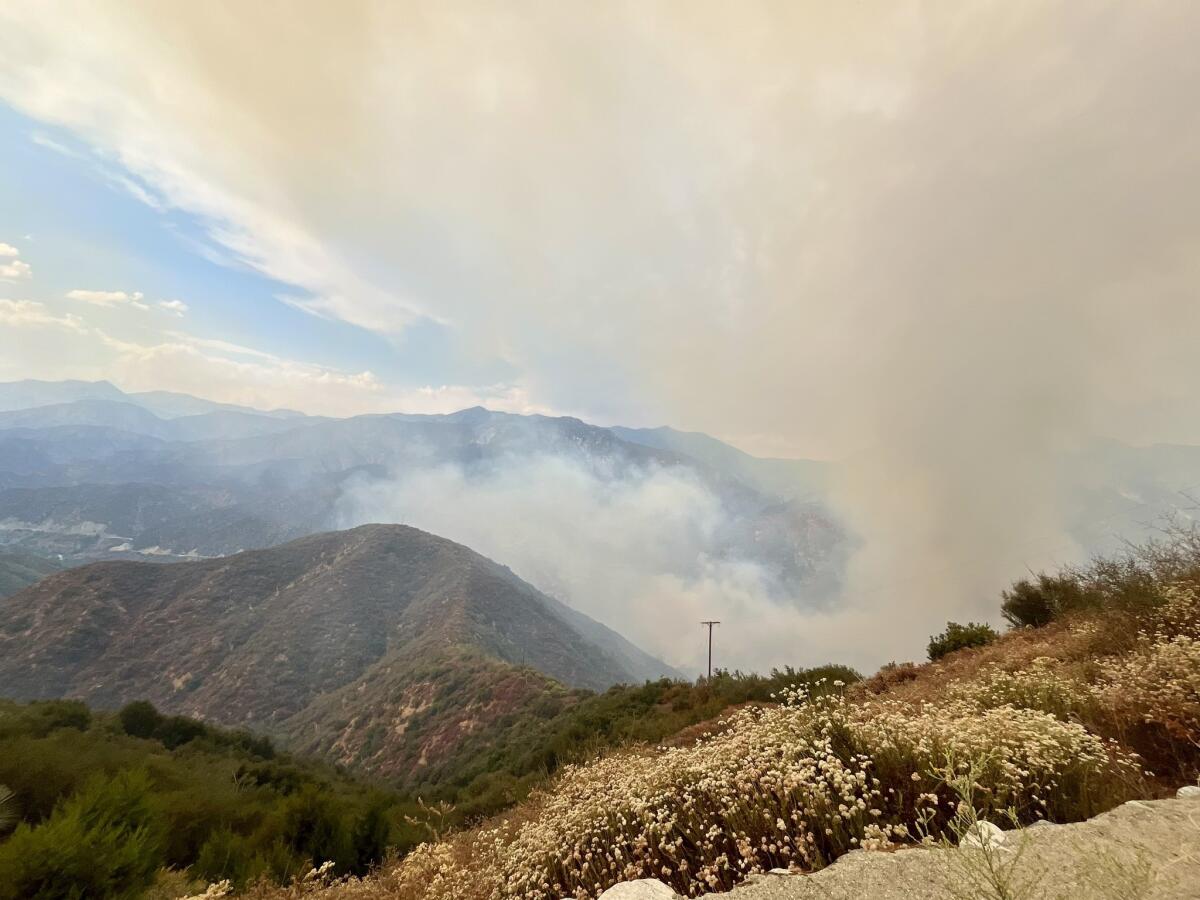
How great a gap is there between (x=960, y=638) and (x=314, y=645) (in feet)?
354

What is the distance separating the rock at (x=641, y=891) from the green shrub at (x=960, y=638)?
57.7 feet

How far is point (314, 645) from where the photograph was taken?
93.9m

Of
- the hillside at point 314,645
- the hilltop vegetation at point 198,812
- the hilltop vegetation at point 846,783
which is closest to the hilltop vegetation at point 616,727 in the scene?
the hilltop vegetation at point 198,812

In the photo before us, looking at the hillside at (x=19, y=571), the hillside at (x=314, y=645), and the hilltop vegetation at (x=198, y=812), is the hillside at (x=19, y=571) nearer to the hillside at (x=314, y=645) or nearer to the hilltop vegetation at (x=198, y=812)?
the hillside at (x=314, y=645)

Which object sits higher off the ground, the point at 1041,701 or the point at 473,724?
the point at 1041,701

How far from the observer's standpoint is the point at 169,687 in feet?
270

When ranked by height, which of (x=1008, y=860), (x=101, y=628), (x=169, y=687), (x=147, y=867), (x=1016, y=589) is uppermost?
(x=1016, y=589)

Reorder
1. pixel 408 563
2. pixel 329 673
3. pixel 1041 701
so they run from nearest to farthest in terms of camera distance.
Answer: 1. pixel 1041 701
2. pixel 329 673
3. pixel 408 563

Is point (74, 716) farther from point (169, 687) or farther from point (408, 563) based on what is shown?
point (408, 563)

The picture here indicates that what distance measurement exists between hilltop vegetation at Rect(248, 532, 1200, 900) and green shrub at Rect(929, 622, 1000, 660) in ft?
36.2

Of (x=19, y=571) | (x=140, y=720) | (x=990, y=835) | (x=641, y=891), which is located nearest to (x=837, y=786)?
(x=990, y=835)

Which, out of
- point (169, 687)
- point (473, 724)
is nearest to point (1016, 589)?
point (473, 724)

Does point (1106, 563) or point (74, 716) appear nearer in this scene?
point (1106, 563)

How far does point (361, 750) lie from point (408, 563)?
82.1 metres
